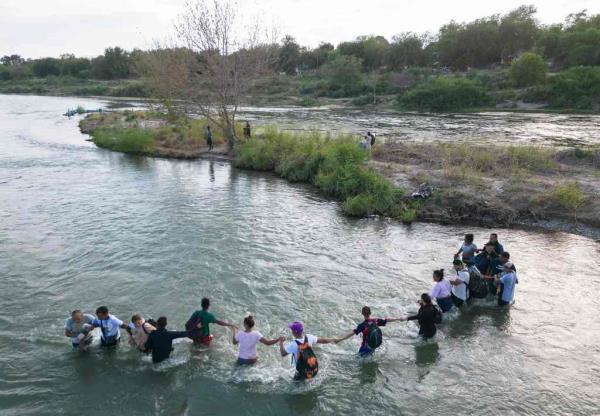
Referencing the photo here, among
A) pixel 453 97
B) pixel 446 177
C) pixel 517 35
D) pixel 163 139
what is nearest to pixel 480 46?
pixel 517 35

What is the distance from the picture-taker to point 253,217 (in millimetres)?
20594

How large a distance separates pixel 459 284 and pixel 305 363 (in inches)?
203

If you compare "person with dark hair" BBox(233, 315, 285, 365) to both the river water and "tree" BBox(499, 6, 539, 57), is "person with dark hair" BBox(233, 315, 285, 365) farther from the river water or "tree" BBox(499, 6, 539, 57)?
"tree" BBox(499, 6, 539, 57)

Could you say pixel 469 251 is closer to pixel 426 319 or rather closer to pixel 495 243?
pixel 495 243

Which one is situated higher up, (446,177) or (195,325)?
(446,177)

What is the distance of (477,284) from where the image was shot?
12.6m

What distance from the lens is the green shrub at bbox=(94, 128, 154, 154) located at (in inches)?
1419

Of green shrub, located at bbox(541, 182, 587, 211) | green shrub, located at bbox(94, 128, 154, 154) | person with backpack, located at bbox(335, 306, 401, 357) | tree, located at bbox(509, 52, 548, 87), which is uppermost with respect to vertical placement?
tree, located at bbox(509, 52, 548, 87)

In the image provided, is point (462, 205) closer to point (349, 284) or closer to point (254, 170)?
point (349, 284)

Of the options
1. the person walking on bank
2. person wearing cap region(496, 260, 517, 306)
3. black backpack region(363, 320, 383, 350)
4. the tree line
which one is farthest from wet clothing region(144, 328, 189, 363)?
the tree line

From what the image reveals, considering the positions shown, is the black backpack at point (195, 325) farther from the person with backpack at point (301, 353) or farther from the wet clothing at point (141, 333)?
the person with backpack at point (301, 353)

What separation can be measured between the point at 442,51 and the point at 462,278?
4255 inches

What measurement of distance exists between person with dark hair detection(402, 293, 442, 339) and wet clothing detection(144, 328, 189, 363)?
205 inches

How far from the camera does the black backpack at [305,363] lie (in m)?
9.27
